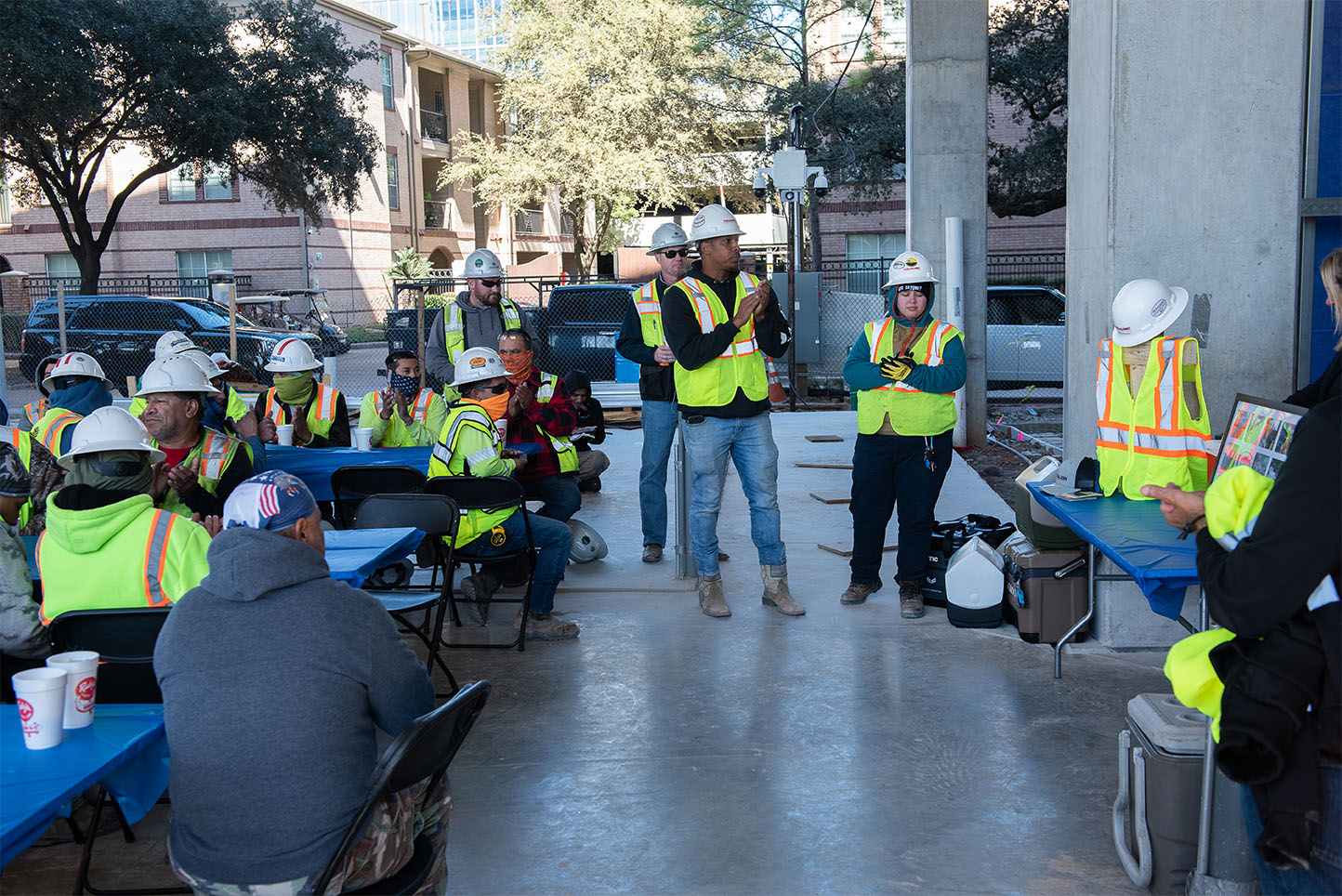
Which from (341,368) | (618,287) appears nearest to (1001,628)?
(618,287)

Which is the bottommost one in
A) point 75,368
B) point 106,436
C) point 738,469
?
point 738,469

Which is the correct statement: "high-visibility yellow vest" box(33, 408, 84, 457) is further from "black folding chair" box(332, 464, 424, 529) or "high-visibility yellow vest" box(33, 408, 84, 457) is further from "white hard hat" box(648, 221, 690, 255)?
"white hard hat" box(648, 221, 690, 255)

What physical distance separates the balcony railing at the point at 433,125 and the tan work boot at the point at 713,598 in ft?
127

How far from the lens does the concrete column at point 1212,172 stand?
16.8 ft

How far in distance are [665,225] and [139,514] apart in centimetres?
443

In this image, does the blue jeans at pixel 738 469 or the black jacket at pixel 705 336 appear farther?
the blue jeans at pixel 738 469

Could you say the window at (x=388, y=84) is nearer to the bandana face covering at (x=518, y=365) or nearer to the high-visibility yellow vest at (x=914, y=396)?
the bandana face covering at (x=518, y=365)

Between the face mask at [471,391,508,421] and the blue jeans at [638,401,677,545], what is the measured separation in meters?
1.05

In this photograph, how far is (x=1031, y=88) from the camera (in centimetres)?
2400

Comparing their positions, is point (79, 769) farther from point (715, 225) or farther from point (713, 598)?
point (715, 225)

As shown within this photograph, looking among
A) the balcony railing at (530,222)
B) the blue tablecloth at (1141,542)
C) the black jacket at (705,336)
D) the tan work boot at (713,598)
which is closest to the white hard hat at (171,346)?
the black jacket at (705,336)

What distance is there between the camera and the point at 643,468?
7.29 meters

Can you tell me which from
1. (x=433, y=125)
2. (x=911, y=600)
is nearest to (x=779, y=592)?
(x=911, y=600)

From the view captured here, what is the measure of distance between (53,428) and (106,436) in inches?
103
